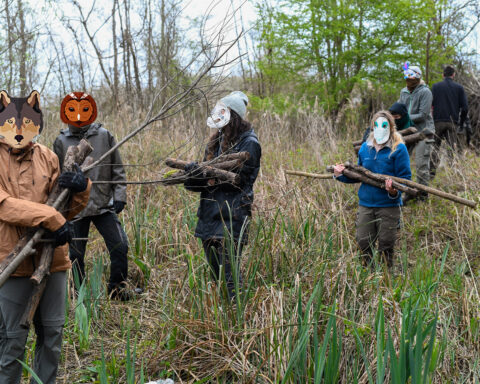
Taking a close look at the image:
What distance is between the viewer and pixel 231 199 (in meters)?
3.31

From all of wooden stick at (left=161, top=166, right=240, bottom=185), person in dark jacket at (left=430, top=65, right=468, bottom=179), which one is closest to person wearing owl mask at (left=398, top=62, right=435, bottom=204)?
person in dark jacket at (left=430, top=65, right=468, bottom=179)

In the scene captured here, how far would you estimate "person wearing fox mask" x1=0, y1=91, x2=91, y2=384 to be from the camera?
7.40 feet

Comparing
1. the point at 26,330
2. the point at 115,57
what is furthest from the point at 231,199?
the point at 115,57

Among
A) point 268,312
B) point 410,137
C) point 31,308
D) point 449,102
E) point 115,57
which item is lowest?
point 268,312

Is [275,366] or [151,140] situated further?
[151,140]

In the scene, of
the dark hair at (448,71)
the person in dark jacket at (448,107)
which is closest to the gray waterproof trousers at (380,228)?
the person in dark jacket at (448,107)

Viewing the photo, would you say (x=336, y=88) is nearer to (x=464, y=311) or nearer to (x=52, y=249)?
(x=464, y=311)

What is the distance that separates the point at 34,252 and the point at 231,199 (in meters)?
1.43

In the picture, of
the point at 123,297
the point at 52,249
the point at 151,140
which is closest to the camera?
the point at 52,249

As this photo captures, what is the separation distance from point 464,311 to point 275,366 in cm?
146

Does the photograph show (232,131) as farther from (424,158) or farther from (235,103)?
(424,158)

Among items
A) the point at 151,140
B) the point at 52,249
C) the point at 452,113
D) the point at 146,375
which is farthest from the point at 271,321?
the point at 452,113

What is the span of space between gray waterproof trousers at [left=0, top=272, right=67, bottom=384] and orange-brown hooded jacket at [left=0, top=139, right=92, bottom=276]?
88 mm

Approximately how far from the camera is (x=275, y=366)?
7.69 ft
